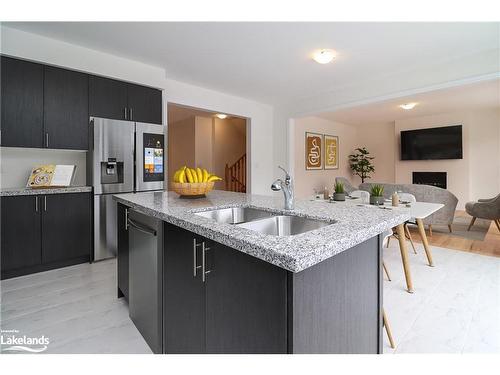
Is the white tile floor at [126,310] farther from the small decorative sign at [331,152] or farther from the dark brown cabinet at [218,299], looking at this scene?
the small decorative sign at [331,152]

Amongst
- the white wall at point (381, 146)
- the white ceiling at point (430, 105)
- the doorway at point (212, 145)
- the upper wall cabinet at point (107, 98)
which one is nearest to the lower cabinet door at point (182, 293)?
the upper wall cabinet at point (107, 98)

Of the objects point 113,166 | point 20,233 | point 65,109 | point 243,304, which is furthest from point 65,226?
point 243,304

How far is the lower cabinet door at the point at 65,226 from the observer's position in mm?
2691

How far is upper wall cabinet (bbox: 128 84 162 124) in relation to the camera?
3.27m

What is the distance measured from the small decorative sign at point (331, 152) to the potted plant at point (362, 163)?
711mm

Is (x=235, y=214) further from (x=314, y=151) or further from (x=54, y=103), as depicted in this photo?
(x=314, y=151)

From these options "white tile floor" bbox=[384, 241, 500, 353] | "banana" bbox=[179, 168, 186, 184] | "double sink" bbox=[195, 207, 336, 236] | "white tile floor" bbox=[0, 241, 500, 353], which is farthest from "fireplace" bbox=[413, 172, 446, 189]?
"banana" bbox=[179, 168, 186, 184]

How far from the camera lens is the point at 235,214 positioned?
1680 mm

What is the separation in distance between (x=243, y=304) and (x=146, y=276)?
30.4 inches

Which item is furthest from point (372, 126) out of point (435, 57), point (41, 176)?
point (41, 176)


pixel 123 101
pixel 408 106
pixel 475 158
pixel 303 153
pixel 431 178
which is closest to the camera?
pixel 123 101
